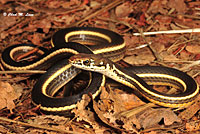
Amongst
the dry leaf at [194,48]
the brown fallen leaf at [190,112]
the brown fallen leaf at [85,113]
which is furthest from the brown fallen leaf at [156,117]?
the dry leaf at [194,48]

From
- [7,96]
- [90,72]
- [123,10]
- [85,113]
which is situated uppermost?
[123,10]

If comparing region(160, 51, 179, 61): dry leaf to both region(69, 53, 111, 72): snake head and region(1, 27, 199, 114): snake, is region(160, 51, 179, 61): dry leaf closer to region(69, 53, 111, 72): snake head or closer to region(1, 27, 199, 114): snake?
region(1, 27, 199, 114): snake

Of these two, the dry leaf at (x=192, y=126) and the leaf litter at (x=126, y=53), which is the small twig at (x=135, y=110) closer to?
the leaf litter at (x=126, y=53)

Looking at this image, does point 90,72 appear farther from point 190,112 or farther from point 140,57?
point 190,112

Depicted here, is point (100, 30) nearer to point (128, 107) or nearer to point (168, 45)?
point (168, 45)

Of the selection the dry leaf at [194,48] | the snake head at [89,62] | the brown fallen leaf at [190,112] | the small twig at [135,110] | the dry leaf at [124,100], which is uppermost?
the snake head at [89,62]

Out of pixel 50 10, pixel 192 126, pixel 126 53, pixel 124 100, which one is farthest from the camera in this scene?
pixel 50 10

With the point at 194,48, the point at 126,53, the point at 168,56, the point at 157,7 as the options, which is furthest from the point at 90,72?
the point at 157,7
